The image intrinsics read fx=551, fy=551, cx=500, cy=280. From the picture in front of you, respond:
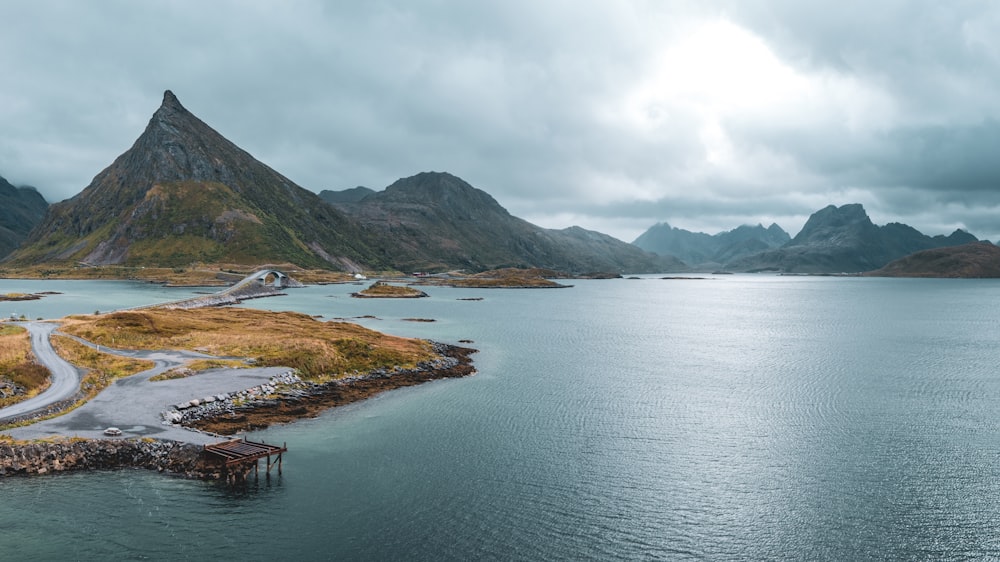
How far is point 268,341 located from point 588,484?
6231 centimetres

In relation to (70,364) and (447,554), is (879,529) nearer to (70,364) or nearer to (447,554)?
(447,554)

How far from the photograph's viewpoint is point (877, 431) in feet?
189

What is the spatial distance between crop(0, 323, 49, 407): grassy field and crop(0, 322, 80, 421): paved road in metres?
0.88

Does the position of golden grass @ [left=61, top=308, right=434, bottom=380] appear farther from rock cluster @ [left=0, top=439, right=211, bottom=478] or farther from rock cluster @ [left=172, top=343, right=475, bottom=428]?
rock cluster @ [left=0, top=439, right=211, bottom=478]

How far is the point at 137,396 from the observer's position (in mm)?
57656

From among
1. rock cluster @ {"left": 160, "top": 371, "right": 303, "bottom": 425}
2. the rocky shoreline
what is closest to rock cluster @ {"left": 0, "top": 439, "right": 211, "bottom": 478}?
rock cluster @ {"left": 160, "top": 371, "right": 303, "bottom": 425}

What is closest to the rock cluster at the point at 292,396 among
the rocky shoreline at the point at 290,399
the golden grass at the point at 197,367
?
the rocky shoreline at the point at 290,399

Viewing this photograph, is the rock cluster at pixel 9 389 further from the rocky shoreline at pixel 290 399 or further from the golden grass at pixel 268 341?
the golden grass at pixel 268 341

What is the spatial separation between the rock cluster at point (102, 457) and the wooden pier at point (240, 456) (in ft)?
3.37

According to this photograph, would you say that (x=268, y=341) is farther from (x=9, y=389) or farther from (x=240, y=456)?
(x=240, y=456)

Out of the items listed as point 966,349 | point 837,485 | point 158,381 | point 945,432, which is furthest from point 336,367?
point 966,349

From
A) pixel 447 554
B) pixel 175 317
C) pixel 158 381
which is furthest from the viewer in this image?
pixel 175 317

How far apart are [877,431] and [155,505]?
65.9m

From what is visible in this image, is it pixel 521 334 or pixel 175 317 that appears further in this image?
pixel 521 334
